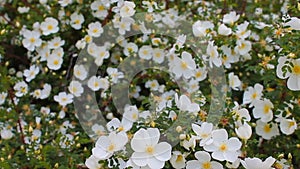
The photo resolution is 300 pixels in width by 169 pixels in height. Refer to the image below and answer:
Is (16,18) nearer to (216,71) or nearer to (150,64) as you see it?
(150,64)

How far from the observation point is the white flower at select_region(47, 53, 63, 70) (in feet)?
11.0

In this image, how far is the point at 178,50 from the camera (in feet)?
9.32

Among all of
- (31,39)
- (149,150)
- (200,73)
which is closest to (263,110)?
(200,73)

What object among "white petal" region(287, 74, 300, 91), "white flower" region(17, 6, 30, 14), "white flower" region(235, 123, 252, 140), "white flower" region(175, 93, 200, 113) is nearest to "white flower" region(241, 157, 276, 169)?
"white flower" region(235, 123, 252, 140)

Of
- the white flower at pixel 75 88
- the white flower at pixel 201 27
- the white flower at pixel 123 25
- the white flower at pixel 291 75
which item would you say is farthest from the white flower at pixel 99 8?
the white flower at pixel 291 75

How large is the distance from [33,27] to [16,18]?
0.32 metres

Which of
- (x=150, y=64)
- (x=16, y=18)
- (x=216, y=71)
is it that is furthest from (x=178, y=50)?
(x=16, y=18)

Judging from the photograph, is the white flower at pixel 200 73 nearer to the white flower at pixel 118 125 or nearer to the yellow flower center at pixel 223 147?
the white flower at pixel 118 125

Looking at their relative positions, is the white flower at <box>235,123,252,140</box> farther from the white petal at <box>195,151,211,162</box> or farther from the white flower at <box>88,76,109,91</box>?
the white flower at <box>88,76,109,91</box>

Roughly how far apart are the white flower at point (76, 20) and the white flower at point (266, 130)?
1392 millimetres

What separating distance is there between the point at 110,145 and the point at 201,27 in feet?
3.72

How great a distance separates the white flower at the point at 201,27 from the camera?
9.73 feet

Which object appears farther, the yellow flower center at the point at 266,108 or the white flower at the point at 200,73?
the white flower at the point at 200,73

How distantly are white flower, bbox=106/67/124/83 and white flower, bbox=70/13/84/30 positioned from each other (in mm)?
449
